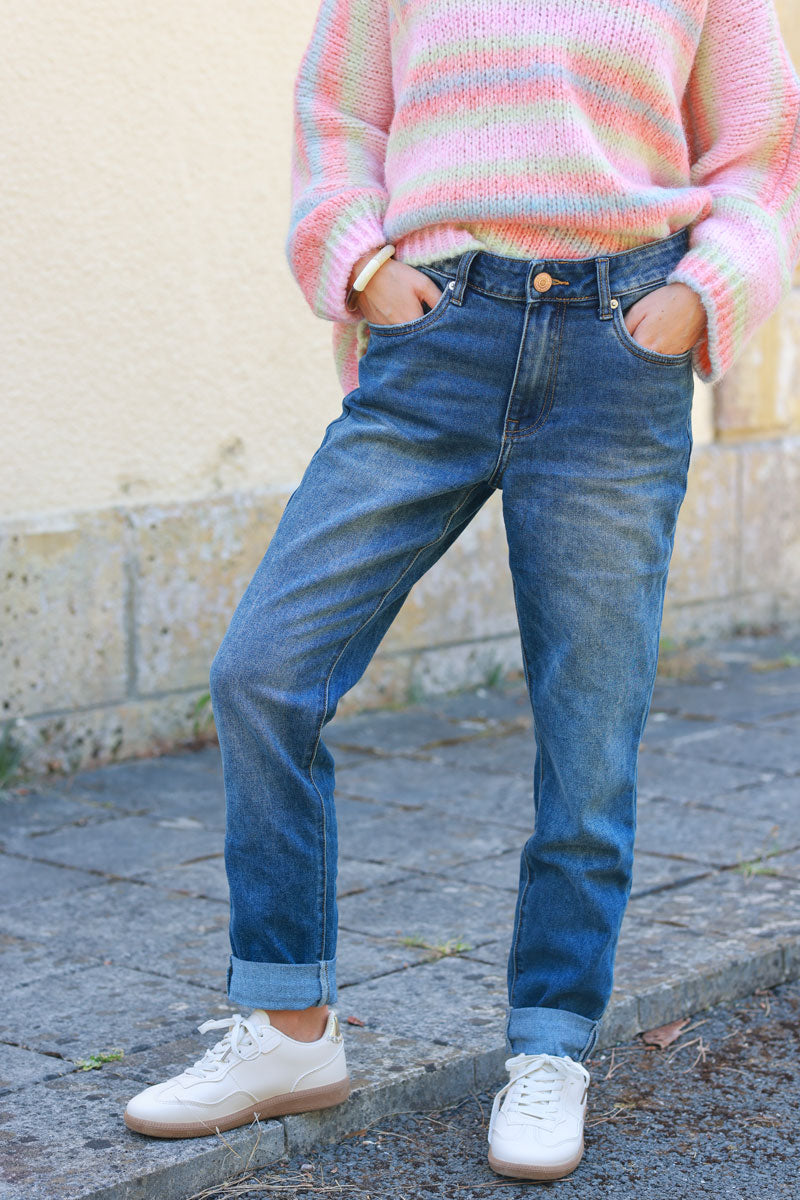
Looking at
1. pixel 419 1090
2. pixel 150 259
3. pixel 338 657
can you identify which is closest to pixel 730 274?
pixel 338 657

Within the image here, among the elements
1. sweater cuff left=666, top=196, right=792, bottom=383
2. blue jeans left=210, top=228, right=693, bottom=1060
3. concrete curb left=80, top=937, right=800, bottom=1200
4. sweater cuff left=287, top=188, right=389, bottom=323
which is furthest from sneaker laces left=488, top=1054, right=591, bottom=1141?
sweater cuff left=287, top=188, right=389, bottom=323

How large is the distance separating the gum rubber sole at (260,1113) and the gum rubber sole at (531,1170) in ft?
0.78

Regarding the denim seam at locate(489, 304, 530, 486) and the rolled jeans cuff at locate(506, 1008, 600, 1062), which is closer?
the denim seam at locate(489, 304, 530, 486)

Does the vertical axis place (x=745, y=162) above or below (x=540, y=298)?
above

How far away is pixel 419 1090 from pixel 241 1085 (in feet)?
1.08

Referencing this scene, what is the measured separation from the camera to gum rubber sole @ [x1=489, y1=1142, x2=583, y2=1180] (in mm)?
2145

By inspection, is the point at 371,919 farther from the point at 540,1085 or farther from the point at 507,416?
the point at 507,416

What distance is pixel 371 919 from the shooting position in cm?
309

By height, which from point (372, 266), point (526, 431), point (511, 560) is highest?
point (372, 266)

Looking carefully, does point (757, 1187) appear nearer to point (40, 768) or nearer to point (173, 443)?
point (40, 768)

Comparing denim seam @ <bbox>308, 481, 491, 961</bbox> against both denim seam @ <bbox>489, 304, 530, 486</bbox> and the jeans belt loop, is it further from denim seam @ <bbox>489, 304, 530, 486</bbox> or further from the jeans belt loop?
the jeans belt loop

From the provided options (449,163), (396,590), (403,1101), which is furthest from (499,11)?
(403,1101)

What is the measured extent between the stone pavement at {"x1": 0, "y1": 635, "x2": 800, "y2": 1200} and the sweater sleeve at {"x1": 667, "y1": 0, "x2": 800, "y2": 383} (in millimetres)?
1158

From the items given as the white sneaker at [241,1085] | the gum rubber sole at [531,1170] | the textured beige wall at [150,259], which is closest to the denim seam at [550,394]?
the white sneaker at [241,1085]
